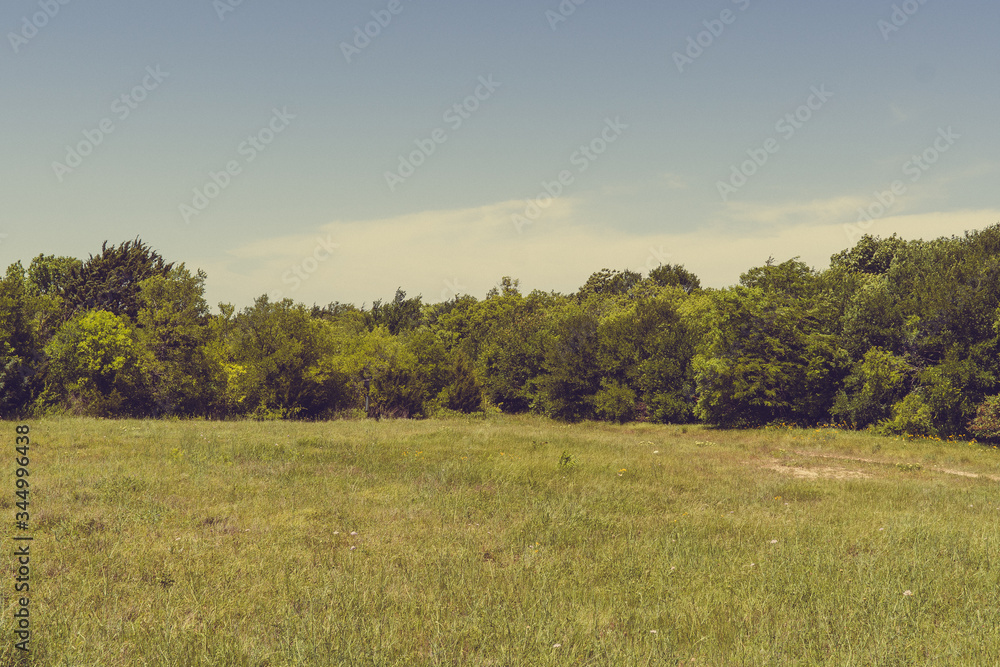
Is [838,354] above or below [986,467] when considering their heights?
above

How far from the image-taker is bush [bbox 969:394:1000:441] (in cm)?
2819

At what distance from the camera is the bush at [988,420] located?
28188 mm

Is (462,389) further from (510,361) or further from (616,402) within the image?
(616,402)

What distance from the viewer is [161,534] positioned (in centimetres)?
902

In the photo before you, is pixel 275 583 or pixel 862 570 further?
pixel 862 570

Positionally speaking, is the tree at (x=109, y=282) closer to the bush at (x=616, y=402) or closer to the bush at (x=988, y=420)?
the bush at (x=616, y=402)

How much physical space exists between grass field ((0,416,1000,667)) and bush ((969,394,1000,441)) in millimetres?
16787

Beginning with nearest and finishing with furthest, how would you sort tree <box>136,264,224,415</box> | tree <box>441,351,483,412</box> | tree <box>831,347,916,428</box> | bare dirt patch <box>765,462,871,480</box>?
bare dirt patch <box>765,462,871,480</box>
tree <box>831,347,916,428</box>
tree <box>136,264,224,415</box>
tree <box>441,351,483,412</box>

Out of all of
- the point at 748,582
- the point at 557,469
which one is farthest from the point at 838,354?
the point at 748,582

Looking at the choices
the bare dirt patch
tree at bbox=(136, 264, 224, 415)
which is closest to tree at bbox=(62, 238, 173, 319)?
tree at bbox=(136, 264, 224, 415)

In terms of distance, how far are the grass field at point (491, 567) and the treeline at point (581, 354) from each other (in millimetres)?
20177

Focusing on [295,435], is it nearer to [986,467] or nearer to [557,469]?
[557,469]

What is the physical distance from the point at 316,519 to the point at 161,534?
2349 millimetres

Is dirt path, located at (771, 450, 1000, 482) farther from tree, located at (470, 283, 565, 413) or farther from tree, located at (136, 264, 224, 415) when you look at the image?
tree, located at (136, 264, 224, 415)
